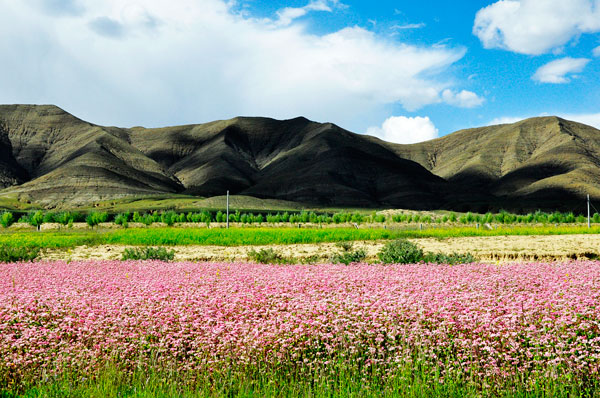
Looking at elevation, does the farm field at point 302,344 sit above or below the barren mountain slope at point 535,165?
below

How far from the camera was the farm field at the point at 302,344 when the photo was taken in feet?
16.9

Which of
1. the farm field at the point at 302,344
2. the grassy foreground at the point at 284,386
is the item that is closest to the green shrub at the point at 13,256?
the farm field at the point at 302,344

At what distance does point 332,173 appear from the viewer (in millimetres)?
147000

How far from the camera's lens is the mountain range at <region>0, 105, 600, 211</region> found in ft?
423

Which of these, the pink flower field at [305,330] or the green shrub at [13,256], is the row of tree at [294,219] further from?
the pink flower field at [305,330]

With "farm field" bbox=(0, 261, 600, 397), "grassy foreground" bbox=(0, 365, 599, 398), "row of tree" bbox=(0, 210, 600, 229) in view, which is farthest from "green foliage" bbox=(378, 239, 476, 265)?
"row of tree" bbox=(0, 210, 600, 229)

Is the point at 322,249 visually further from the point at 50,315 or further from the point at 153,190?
the point at 153,190

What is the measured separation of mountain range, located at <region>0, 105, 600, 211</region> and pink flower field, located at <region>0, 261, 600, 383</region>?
115m

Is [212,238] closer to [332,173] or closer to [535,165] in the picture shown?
[332,173]

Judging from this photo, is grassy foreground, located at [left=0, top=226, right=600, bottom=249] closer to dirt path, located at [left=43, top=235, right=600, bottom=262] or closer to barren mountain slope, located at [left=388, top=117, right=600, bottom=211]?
dirt path, located at [left=43, top=235, right=600, bottom=262]

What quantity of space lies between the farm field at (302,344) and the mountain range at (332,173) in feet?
378

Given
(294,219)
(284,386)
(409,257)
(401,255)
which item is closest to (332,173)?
(294,219)

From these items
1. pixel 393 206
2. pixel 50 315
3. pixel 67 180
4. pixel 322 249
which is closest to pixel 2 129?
pixel 67 180

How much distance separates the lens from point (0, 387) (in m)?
5.54
